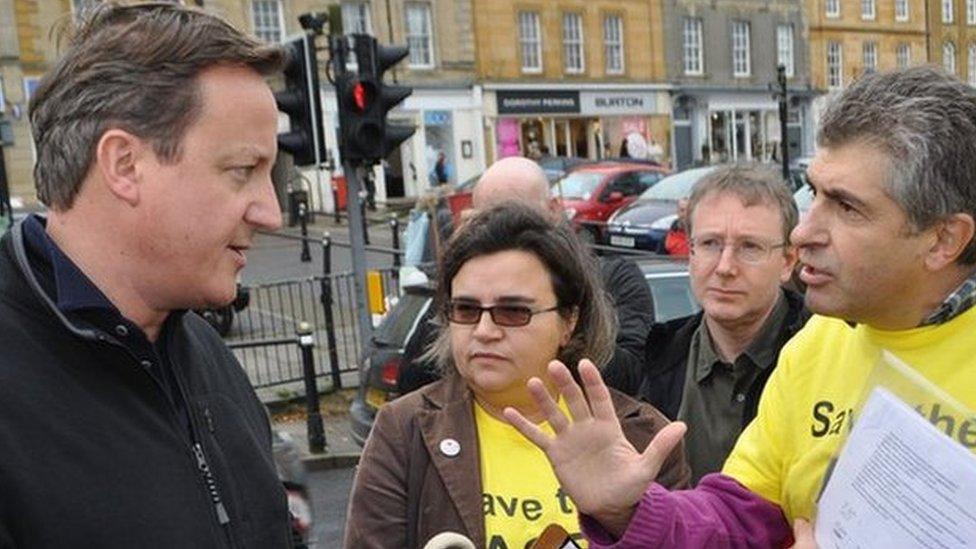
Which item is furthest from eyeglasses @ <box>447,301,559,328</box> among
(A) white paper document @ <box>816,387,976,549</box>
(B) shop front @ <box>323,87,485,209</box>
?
(B) shop front @ <box>323,87,485,209</box>

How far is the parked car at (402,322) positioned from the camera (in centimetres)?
561

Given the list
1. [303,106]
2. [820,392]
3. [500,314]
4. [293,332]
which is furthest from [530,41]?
[820,392]

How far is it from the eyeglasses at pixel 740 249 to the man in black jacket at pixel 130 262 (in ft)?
5.45

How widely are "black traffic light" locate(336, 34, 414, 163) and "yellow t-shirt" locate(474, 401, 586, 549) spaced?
4993 millimetres

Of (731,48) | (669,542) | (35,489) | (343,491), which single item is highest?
(731,48)

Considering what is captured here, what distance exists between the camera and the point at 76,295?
1552 millimetres

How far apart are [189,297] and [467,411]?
94 cm

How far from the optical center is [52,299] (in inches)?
60.9

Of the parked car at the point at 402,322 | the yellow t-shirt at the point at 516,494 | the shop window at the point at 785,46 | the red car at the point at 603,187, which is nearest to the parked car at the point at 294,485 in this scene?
the yellow t-shirt at the point at 516,494

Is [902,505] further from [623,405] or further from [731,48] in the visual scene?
[731,48]

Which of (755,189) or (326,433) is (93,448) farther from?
(326,433)

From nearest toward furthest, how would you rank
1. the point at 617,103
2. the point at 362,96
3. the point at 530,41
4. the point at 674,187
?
1. the point at 362,96
2. the point at 674,187
3. the point at 530,41
4. the point at 617,103

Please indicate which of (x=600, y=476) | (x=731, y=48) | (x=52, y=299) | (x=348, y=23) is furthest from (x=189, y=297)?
(x=731, y=48)

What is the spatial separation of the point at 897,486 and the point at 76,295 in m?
1.39
